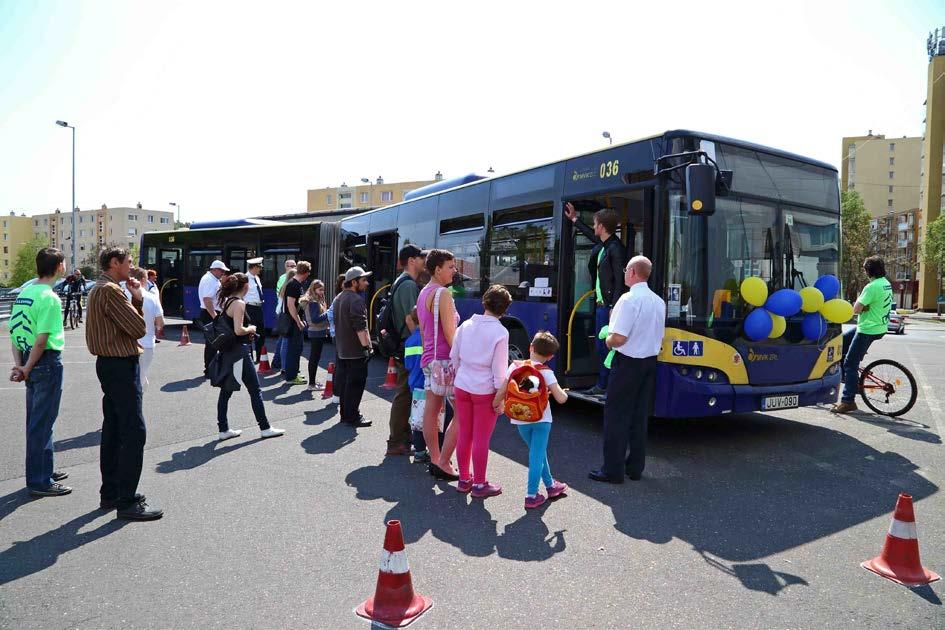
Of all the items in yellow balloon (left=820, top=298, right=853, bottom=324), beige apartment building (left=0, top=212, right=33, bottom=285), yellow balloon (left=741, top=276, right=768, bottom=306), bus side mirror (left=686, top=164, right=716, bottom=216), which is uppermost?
beige apartment building (left=0, top=212, right=33, bottom=285)

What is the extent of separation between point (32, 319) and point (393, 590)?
3.72 meters

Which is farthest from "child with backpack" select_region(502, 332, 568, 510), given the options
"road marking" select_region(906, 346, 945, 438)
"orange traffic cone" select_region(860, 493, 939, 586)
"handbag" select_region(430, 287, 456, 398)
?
"road marking" select_region(906, 346, 945, 438)

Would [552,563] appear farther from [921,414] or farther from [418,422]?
[921,414]

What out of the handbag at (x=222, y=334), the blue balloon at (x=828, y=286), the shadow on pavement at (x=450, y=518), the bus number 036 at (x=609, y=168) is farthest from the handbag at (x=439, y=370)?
the blue balloon at (x=828, y=286)

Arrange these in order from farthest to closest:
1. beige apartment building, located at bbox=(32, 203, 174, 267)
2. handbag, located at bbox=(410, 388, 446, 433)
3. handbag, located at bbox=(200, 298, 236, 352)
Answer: beige apartment building, located at bbox=(32, 203, 174, 267)
handbag, located at bbox=(200, 298, 236, 352)
handbag, located at bbox=(410, 388, 446, 433)

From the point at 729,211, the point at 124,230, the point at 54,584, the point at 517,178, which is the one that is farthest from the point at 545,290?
the point at 124,230

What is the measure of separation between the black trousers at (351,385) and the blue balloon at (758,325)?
413cm

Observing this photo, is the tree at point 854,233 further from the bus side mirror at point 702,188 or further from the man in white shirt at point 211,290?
the bus side mirror at point 702,188

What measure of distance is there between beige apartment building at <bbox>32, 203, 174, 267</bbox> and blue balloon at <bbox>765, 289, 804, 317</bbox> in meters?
116

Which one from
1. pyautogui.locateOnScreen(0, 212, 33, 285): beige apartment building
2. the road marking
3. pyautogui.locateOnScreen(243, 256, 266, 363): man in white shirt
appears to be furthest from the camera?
pyautogui.locateOnScreen(0, 212, 33, 285): beige apartment building

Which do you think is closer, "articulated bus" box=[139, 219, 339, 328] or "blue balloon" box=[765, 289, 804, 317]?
"blue balloon" box=[765, 289, 804, 317]

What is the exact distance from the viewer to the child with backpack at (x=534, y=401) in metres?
4.49

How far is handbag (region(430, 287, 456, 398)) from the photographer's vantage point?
5184mm

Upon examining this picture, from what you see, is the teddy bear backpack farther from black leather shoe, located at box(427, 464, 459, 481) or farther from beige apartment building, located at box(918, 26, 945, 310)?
beige apartment building, located at box(918, 26, 945, 310)
